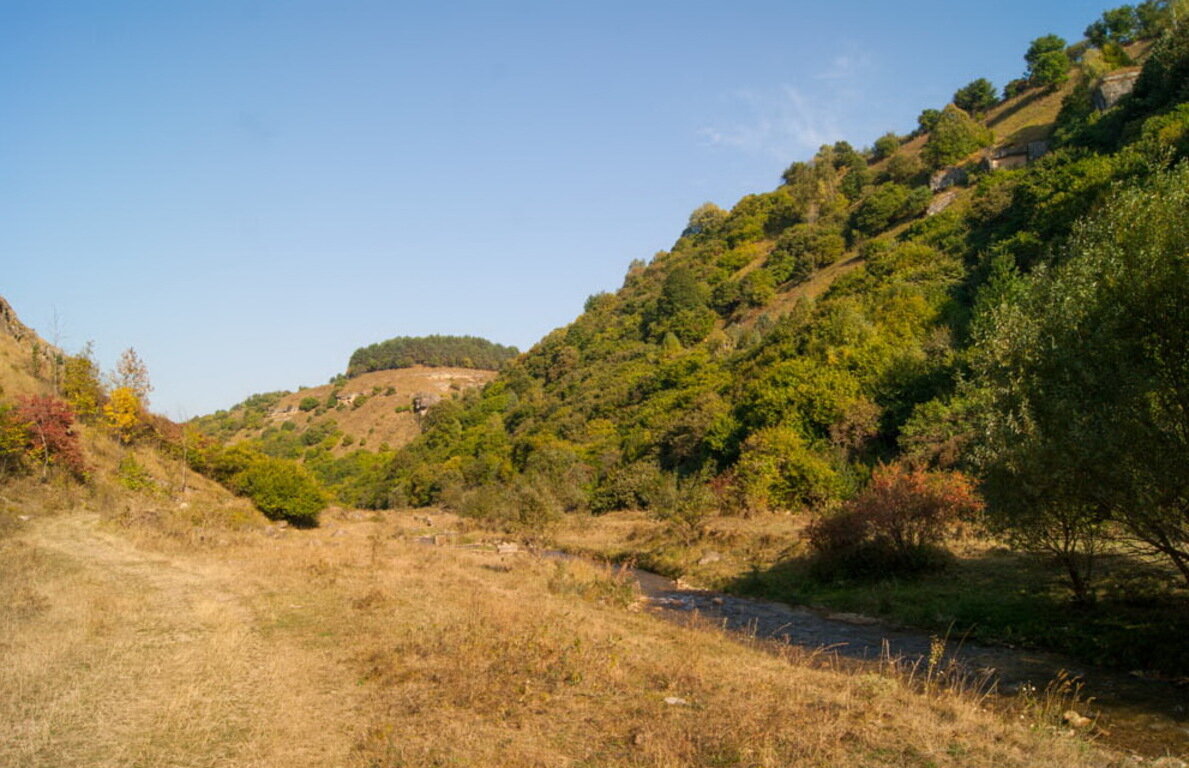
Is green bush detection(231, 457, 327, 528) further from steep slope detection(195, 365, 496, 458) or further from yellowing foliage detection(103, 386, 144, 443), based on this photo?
steep slope detection(195, 365, 496, 458)

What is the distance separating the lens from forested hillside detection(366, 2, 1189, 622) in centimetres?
1220

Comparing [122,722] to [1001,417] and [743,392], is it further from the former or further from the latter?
[743,392]

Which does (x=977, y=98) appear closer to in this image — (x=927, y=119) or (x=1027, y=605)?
(x=927, y=119)

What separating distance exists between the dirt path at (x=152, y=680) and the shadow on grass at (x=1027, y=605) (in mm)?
15907

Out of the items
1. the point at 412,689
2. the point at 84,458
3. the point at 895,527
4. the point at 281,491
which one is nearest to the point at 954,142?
the point at 895,527

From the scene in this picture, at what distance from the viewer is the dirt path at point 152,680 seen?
27.5ft

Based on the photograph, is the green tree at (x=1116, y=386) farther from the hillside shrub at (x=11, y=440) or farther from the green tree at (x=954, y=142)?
the green tree at (x=954, y=142)

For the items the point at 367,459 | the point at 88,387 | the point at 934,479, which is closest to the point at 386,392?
the point at 367,459

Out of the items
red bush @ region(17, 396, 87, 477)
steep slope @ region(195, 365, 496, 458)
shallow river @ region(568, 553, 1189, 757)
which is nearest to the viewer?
shallow river @ region(568, 553, 1189, 757)

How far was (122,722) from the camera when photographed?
9.15 m

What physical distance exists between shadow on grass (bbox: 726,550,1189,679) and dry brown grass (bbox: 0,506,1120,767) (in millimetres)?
5464

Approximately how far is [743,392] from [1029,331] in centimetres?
3806

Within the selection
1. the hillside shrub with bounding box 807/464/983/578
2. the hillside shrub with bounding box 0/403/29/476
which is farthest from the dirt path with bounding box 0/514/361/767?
the hillside shrub with bounding box 807/464/983/578

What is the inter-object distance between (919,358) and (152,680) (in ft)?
146
